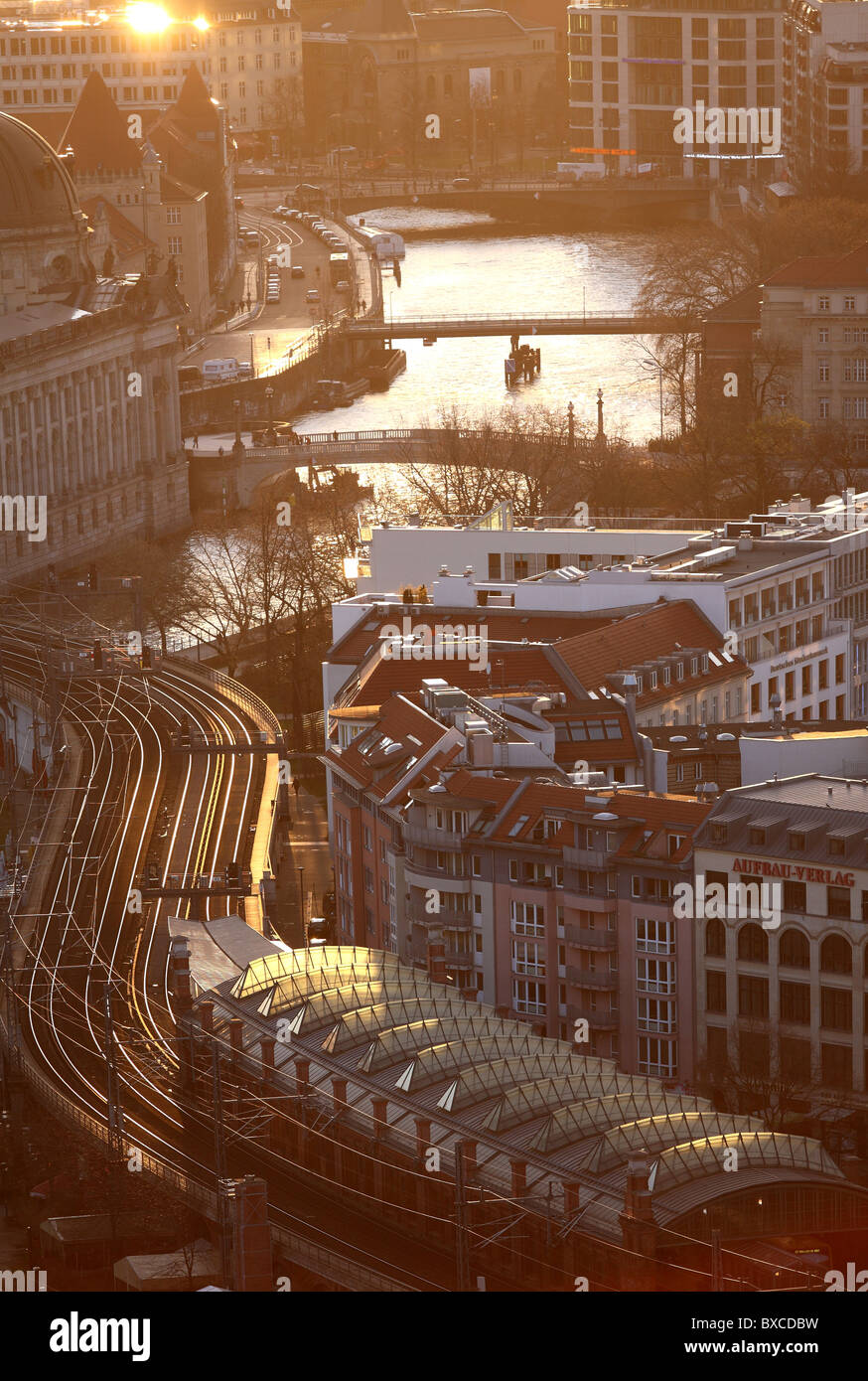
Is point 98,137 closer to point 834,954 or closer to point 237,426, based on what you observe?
point 237,426

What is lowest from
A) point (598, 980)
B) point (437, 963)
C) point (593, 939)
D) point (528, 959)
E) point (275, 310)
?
point (528, 959)

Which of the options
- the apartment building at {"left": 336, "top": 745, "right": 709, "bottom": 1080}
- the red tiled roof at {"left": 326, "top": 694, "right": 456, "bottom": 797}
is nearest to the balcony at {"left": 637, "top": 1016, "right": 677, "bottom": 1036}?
the apartment building at {"left": 336, "top": 745, "right": 709, "bottom": 1080}

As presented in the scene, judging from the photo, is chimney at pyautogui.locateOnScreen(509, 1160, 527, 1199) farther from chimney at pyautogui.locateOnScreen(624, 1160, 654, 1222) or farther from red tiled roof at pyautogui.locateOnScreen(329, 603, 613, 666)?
red tiled roof at pyautogui.locateOnScreen(329, 603, 613, 666)

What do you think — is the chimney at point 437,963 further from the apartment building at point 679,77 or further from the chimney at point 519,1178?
the apartment building at point 679,77

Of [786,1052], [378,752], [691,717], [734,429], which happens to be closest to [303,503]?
[734,429]

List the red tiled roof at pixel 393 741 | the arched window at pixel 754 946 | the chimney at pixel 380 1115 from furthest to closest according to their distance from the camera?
the red tiled roof at pixel 393 741, the arched window at pixel 754 946, the chimney at pixel 380 1115

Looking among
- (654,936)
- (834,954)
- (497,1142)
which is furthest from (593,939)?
(497,1142)

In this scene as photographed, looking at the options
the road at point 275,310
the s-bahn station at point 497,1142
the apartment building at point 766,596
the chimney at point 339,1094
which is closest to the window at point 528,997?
the s-bahn station at point 497,1142
